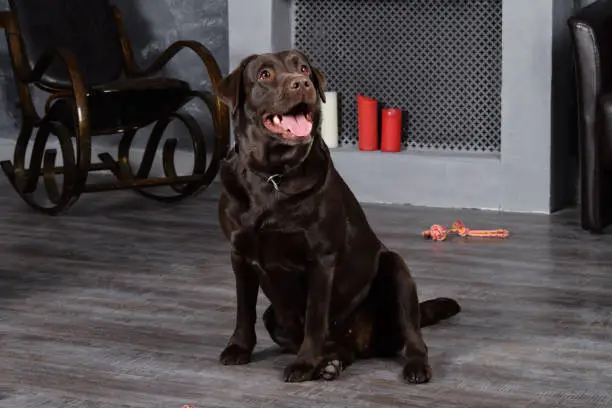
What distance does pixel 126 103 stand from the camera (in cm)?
434

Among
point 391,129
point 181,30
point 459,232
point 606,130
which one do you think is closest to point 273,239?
point 459,232

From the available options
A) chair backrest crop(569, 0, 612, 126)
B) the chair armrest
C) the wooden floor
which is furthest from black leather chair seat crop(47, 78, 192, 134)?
chair backrest crop(569, 0, 612, 126)

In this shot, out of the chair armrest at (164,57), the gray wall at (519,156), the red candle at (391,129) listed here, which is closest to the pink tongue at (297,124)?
the chair armrest at (164,57)

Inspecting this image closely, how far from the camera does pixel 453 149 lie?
4.71 metres

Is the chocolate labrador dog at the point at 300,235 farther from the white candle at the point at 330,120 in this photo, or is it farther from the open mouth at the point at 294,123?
the white candle at the point at 330,120

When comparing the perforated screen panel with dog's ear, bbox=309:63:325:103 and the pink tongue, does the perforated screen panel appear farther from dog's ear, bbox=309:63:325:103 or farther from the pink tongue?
the pink tongue

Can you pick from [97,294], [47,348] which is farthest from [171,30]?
[47,348]

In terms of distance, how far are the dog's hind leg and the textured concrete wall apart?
2846 millimetres

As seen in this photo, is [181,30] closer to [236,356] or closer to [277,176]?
[236,356]

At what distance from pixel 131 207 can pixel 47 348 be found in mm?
1956

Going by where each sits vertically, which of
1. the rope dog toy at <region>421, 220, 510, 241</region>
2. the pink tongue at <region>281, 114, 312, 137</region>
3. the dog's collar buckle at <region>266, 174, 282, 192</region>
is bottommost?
the rope dog toy at <region>421, 220, 510, 241</region>

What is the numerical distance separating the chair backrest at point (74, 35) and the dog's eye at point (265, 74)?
7.45ft

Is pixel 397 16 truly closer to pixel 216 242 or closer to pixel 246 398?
pixel 216 242

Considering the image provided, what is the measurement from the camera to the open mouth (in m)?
2.24
